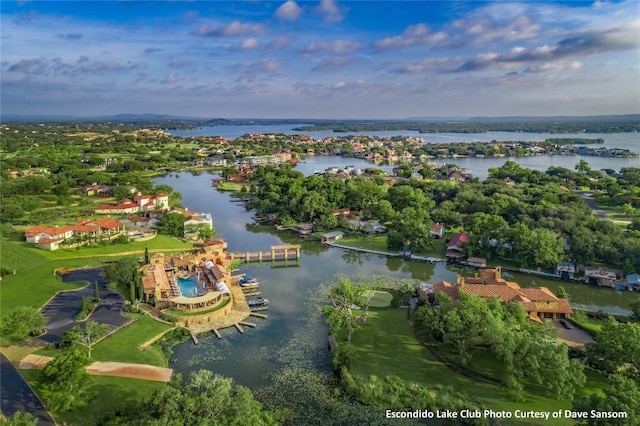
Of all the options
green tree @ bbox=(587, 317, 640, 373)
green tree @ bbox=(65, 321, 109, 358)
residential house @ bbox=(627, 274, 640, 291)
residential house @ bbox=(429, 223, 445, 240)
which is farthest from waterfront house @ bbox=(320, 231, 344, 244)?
green tree @ bbox=(587, 317, 640, 373)

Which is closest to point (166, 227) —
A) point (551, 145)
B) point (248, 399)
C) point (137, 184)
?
point (137, 184)

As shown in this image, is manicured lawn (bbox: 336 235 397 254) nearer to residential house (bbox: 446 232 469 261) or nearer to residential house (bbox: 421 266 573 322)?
residential house (bbox: 446 232 469 261)

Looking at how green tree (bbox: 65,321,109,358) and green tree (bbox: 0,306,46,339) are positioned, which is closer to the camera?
green tree (bbox: 65,321,109,358)

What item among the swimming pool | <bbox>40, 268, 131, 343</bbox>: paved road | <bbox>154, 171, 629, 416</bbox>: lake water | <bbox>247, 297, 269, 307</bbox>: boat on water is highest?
the swimming pool

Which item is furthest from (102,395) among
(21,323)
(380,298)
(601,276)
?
(601,276)

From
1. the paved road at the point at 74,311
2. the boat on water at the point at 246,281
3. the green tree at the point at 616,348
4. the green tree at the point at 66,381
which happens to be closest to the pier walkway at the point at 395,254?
the boat on water at the point at 246,281
